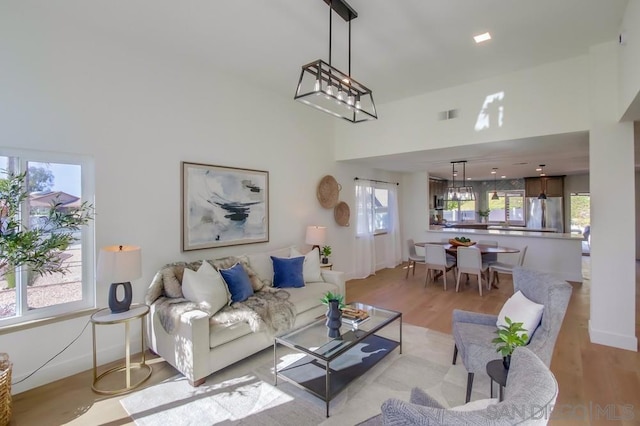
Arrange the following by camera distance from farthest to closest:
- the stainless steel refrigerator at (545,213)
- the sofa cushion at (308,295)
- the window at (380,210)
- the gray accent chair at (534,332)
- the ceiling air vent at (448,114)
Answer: the stainless steel refrigerator at (545,213)
the window at (380,210)
the ceiling air vent at (448,114)
the sofa cushion at (308,295)
the gray accent chair at (534,332)

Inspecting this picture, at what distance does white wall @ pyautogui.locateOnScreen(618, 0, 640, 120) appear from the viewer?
2.35 meters

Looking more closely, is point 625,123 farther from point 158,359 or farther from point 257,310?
point 158,359

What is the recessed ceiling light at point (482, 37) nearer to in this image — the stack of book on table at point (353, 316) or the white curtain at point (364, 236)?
the stack of book on table at point (353, 316)

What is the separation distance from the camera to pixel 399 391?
2463 mm

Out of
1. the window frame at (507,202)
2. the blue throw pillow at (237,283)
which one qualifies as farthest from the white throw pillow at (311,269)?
the window frame at (507,202)

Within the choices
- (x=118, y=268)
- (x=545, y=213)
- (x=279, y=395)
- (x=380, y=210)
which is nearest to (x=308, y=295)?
(x=279, y=395)

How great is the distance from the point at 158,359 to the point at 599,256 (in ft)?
15.7

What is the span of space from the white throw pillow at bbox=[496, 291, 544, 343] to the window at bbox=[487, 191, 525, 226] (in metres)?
10.3

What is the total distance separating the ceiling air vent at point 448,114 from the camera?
429cm

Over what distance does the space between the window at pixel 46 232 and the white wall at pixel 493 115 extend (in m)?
4.01

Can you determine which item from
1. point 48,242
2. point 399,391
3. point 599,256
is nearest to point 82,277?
point 48,242

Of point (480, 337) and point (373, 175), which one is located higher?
point (373, 175)

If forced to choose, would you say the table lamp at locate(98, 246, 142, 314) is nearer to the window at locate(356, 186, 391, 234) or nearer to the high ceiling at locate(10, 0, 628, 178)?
the high ceiling at locate(10, 0, 628, 178)

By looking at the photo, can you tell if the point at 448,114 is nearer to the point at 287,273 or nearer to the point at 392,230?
the point at 287,273
